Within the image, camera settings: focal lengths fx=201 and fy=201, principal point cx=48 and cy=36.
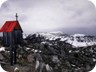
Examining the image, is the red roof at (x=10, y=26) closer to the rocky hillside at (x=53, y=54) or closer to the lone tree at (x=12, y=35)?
the lone tree at (x=12, y=35)

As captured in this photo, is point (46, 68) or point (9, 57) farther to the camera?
point (9, 57)

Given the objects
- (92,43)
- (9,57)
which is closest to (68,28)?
(92,43)

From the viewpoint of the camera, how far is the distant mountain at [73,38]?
379 centimetres

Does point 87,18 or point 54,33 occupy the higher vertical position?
point 87,18

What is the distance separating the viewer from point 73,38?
152 inches

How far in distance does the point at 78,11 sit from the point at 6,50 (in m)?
1.63

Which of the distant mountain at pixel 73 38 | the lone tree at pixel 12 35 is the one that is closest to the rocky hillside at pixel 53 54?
the distant mountain at pixel 73 38

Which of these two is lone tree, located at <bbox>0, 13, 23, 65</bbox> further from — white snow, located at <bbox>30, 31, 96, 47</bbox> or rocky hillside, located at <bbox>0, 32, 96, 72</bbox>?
white snow, located at <bbox>30, 31, 96, 47</bbox>

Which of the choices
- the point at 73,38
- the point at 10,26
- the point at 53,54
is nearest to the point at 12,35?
the point at 10,26

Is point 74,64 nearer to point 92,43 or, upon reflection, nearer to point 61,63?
point 61,63

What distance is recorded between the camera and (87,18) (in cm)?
392

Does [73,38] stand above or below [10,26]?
below

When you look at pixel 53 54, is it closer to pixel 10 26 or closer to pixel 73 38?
pixel 73 38

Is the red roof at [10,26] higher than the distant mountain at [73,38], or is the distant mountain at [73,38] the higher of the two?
the red roof at [10,26]
